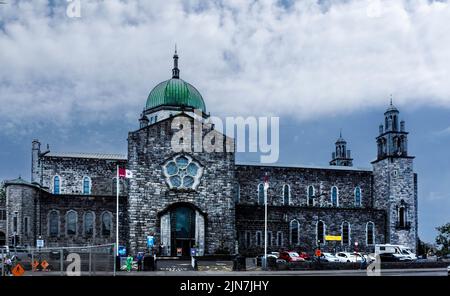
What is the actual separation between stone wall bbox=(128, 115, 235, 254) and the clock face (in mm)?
378

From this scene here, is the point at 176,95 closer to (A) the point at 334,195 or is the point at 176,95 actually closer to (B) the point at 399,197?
(A) the point at 334,195

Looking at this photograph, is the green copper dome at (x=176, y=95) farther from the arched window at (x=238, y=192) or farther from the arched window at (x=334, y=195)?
the arched window at (x=334, y=195)

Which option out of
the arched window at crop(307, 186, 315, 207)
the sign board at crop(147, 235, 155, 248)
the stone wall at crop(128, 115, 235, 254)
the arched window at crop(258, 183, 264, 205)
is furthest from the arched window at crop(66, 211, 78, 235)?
the arched window at crop(307, 186, 315, 207)

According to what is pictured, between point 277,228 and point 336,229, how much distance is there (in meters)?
6.78

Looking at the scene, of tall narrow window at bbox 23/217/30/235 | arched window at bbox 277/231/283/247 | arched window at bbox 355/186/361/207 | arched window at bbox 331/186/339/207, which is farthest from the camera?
arched window at bbox 355/186/361/207

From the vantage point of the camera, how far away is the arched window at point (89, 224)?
193ft

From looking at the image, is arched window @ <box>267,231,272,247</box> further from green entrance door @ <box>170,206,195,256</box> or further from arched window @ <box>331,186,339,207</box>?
arched window @ <box>331,186,339,207</box>

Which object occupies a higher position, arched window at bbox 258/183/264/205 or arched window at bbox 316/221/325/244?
arched window at bbox 258/183/264/205

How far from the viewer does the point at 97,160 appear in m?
67.6

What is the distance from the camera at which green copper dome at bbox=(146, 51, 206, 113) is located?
7056 centimetres

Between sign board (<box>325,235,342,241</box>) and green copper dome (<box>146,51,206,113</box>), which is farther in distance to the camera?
green copper dome (<box>146,51,206,113</box>)

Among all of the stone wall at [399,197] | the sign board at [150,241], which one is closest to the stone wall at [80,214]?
the sign board at [150,241]
